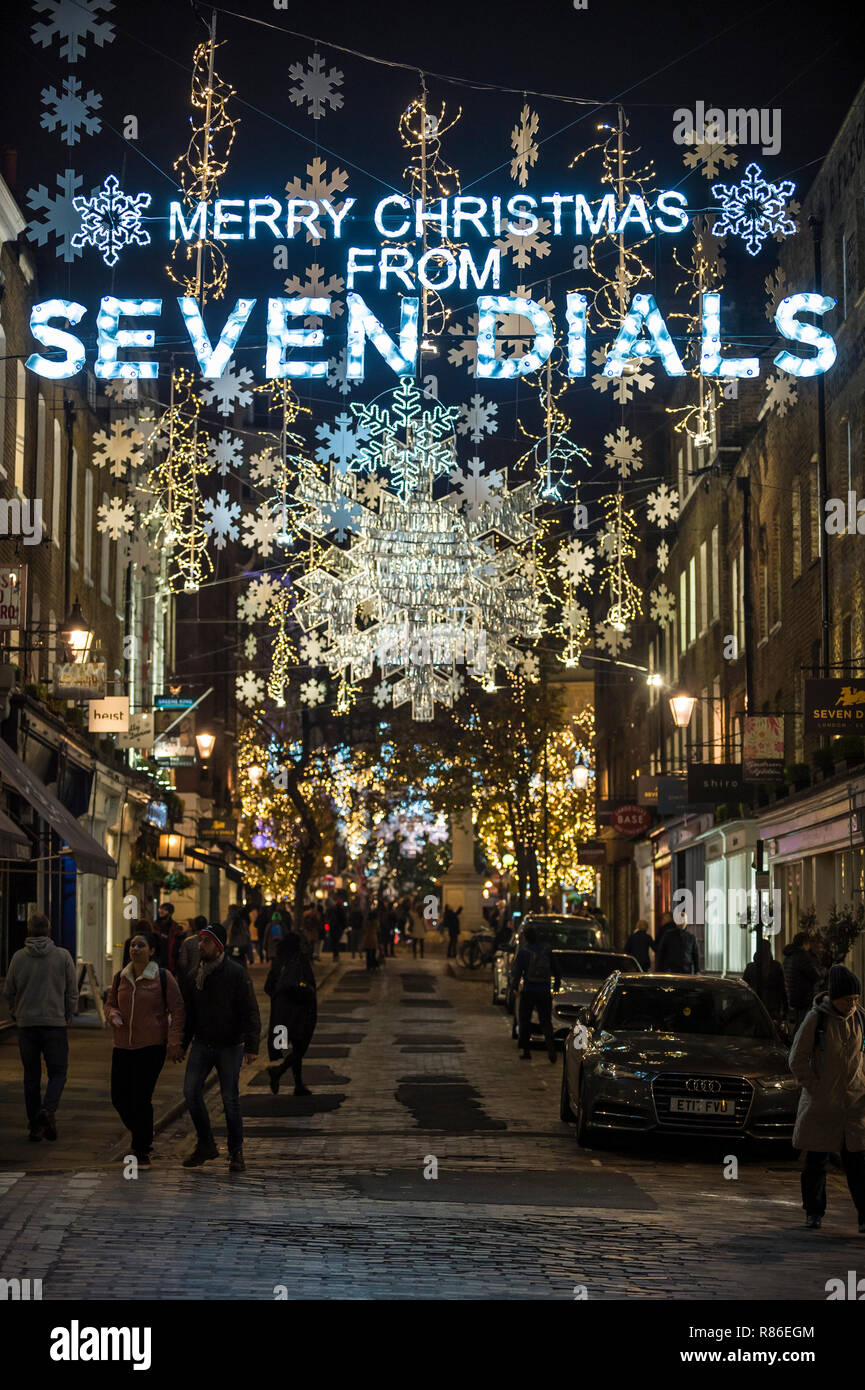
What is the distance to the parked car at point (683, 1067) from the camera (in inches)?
595

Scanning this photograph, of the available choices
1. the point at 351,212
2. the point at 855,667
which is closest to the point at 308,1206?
the point at 351,212

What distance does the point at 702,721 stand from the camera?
45.9 meters

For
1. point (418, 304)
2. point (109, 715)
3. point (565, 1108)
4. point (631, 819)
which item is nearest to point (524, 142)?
point (418, 304)

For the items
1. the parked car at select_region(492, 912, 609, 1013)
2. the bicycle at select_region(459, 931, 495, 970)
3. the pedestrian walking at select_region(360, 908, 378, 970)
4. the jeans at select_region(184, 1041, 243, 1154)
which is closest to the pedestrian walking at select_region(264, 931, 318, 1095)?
the jeans at select_region(184, 1041, 243, 1154)

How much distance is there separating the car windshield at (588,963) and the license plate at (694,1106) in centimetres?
1288

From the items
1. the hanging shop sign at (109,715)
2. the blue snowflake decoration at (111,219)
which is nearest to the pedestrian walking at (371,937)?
the hanging shop sign at (109,715)

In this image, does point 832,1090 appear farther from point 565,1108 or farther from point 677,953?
point 677,953

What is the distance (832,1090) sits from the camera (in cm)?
1155

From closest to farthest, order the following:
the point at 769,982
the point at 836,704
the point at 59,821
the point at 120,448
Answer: the point at 836,704
the point at 59,821
the point at 769,982
the point at 120,448

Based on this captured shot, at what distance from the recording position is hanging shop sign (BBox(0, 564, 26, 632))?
24.3 m

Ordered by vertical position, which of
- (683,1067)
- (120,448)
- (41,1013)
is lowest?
(683,1067)

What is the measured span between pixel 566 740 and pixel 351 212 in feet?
155

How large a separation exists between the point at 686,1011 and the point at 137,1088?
511cm

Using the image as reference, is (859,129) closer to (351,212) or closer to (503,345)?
(503,345)
